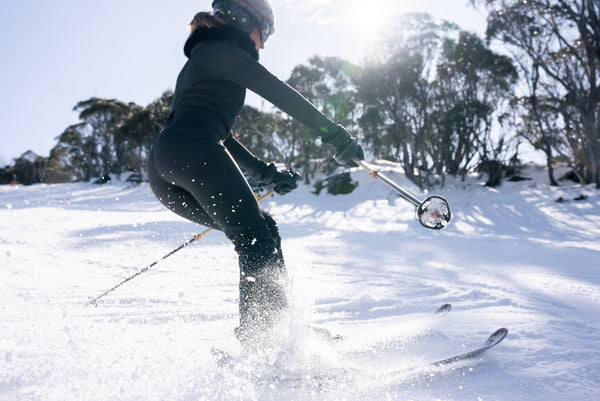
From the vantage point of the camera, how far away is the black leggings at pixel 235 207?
154 centimetres

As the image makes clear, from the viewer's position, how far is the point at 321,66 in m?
23.5

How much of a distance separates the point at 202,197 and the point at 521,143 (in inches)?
979

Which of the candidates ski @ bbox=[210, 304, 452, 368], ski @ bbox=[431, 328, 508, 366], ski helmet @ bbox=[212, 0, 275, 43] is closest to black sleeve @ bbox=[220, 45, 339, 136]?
ski helmet @ bbox=[212, 0, 275, 43]

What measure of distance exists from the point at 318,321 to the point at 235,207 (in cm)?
122

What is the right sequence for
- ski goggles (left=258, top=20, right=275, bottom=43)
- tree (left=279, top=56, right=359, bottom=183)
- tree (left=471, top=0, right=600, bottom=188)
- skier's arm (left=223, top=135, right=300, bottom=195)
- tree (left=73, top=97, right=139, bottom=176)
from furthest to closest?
tree (left=73, top=97, right=139, bottom=176), tree (left=279, top=56, right=359, bottom=183), tree (left=471, top=0, right=600, bottom=188), skier's arm (left=223, top=135, right=300, bottom=195), ski goggles (left=258, top=20, right=275, bottom=43)

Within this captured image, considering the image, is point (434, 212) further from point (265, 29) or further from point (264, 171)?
point (265, 29)

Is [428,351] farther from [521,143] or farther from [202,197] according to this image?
[521,143]

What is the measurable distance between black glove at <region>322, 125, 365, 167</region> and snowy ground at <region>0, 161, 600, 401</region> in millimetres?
747

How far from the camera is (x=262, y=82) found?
1.57 metres

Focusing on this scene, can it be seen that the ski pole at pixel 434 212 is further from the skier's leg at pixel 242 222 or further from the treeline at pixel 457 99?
the treeline at pixel 457 99

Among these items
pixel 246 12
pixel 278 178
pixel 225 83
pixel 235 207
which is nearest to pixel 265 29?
pixel 246 12

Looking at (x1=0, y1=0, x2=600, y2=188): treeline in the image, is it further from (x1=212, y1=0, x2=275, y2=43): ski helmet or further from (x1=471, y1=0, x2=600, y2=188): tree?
(x1=212, y1=0, x2=275, y2=43): ski helmet

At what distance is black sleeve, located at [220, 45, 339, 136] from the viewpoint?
1560 mm

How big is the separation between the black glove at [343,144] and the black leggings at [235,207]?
1.61ft
